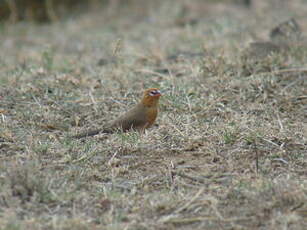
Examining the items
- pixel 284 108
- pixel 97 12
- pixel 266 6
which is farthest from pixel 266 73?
pixel 97 12

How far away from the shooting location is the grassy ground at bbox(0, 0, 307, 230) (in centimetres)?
434

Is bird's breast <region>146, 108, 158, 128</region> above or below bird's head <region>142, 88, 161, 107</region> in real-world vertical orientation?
below

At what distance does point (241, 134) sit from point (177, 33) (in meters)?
5.65

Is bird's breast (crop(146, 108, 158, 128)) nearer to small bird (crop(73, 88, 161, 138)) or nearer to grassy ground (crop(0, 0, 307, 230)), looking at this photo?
small bird (crop(73, 88, 161, 138))

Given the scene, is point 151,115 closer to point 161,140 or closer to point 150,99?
point 150,99

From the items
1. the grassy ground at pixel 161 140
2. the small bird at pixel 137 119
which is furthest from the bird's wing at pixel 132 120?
the grassy ground at pixel 161 140

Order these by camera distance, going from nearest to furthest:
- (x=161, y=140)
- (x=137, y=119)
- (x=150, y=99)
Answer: (x=161, y=140) < (x=137, y=119) < (x=150, y=99)

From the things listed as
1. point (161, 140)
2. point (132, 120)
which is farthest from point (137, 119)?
point (161, 140)

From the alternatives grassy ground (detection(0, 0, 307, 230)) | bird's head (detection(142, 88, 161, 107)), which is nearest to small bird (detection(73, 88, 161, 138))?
bird's head (detection(142, 88, 161, 107))

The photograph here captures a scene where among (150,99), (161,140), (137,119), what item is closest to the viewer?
(161,140)

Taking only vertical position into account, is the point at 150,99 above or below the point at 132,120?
above

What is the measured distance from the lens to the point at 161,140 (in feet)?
18.7

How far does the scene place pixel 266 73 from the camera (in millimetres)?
7395

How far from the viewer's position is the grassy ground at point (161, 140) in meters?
4.34
